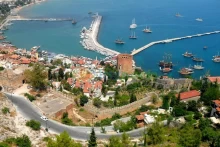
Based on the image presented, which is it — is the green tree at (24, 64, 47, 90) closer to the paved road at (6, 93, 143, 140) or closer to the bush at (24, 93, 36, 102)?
the bush at (24, 93, 36, 102)

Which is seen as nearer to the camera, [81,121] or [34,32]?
[81,121]

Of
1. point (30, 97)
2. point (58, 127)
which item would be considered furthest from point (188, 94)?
point (30, 97)

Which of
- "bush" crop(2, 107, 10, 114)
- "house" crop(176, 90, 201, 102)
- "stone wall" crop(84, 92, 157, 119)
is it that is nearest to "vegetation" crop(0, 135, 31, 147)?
"bush" crop(2, 107, 10, 114)

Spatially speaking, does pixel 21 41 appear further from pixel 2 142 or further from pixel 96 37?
pixel 2 142

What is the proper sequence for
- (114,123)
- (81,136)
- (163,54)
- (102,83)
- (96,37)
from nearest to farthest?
1. (81,136)
2. (114,123)
3. (102,83)
4. (163,54)
5. (96,37)

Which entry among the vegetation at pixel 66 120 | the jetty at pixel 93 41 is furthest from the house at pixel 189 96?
the jetty at pixel 93 41

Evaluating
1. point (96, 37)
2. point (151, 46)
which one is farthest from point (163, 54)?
point (96, 37)
